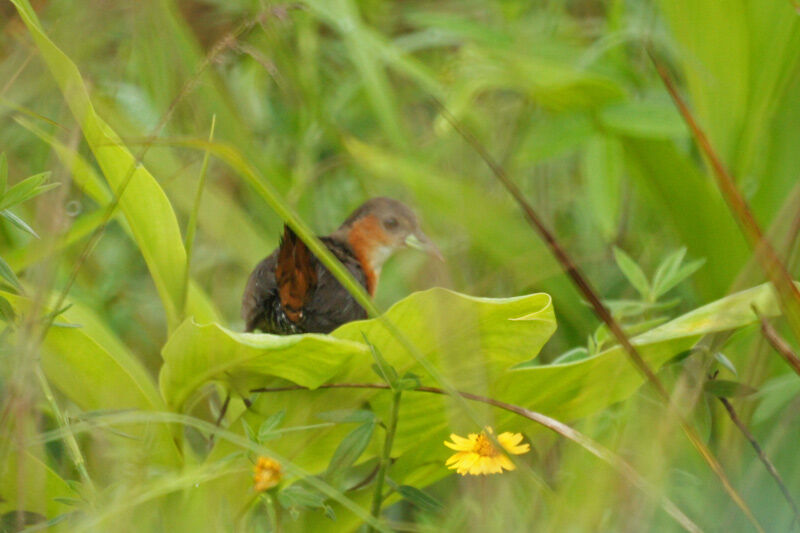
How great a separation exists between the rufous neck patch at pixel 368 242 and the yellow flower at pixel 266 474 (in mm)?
939

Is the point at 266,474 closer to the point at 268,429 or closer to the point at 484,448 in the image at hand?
the point at 268,429

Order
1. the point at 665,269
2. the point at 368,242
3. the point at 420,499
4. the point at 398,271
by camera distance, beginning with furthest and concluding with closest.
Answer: the point at 398,271 < the point at 368,242 < the point at 665,269 < the point at 420,499

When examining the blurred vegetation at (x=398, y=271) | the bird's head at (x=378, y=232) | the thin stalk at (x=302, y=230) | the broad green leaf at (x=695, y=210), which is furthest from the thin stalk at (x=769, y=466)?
the bird's head at (x=378, y=232)

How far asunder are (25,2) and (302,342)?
0.46 meters

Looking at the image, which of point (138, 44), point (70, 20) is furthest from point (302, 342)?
point (138, 44)

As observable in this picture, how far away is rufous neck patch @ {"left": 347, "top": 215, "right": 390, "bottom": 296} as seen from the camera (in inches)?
73.5

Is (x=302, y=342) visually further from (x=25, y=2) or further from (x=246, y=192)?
(x=246, y=192)

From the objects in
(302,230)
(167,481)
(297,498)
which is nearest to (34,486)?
(167,481)

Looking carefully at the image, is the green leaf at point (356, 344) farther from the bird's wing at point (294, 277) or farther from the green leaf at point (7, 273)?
the bird's wing at point (294, 277)

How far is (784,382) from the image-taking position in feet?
3.70

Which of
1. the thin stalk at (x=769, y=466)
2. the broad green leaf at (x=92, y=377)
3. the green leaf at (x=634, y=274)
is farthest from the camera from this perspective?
the green leaf at (x=634, y=274)

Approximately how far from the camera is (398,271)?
2047mm

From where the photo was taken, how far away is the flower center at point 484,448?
0.91m

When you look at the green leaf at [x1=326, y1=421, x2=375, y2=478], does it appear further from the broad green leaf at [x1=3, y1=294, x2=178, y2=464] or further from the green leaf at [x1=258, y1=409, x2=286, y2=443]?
the broad green leaf at [x1=3, y1=294, x2=178, y2=464]
